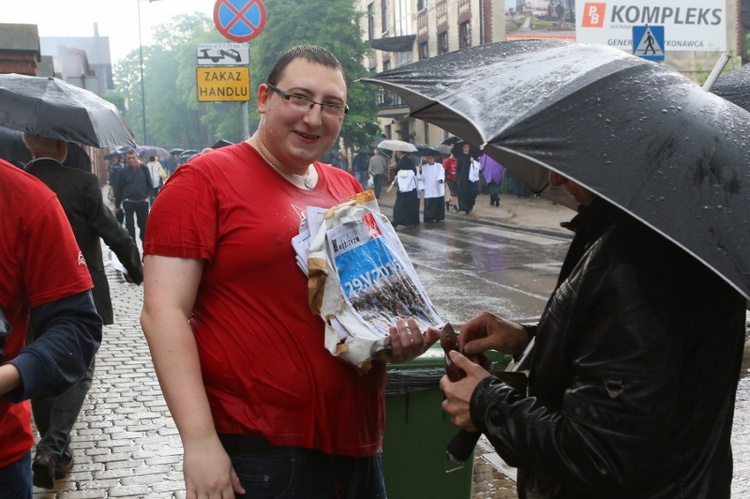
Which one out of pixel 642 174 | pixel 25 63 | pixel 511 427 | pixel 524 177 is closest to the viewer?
pixel 642 174

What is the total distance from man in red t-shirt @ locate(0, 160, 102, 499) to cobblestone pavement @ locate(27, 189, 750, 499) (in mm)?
2623

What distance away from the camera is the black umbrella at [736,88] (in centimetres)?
289

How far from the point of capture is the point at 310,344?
95.3 inches

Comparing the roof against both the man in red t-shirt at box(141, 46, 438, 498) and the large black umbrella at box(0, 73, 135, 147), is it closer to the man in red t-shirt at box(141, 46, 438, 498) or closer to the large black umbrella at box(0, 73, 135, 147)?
the large black umbrella at box(0, 73, 135, 147)

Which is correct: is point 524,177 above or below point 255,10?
below

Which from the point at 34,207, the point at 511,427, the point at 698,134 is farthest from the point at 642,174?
the point at 34,207

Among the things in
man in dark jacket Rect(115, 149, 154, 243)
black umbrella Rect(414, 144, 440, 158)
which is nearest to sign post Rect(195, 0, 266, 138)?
man in dark jacket Rect(115, 149, 154, 243)

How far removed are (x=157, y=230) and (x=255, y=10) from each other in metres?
9.91

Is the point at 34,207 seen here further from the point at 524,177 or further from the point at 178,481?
the point at 178,481

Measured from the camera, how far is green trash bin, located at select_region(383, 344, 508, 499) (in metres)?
3.61

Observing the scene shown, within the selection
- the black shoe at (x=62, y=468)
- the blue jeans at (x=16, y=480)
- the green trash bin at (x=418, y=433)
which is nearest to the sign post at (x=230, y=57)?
the black shoe at (x=62, y=468)

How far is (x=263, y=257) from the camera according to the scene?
2.39 meters

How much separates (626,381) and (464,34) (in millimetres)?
39564

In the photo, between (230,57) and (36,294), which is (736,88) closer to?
(36,294)
